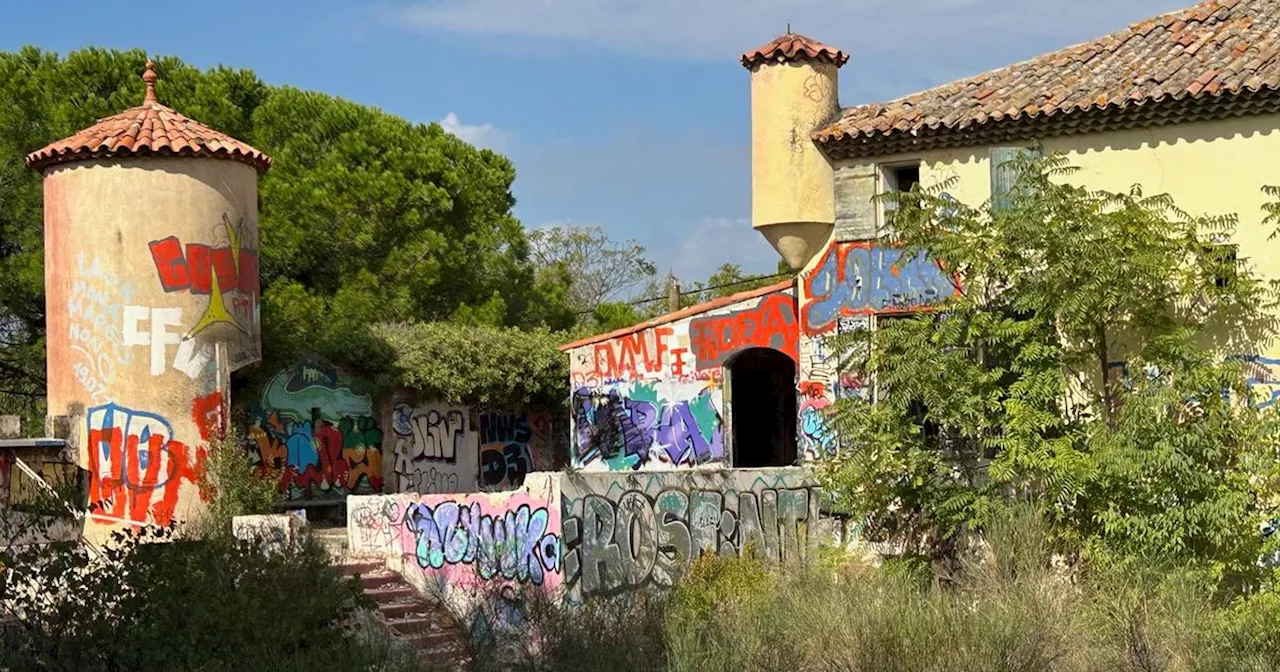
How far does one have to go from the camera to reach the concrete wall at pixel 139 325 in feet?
71.1

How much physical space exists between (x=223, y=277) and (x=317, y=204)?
9357 millimetres

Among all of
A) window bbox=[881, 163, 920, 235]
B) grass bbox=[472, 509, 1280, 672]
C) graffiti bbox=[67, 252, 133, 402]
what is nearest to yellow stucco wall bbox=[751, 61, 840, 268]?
window bbox=[881, 163, 920, 235]

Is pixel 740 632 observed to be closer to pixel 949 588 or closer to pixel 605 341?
pixel 949 588

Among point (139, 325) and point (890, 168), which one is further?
point (139, 325)

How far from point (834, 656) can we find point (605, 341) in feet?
41.9

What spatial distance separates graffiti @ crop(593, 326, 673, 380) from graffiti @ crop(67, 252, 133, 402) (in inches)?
297

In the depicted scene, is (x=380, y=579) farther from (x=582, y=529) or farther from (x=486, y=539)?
(x=582, y=529)

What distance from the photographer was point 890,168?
2044cm

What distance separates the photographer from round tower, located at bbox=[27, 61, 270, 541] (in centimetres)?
2166

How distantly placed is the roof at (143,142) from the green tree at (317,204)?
5.35 metres

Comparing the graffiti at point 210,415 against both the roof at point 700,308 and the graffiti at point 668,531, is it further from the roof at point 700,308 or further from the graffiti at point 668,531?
the graffiti at point 668,531

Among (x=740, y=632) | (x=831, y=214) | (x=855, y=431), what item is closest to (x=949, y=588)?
(x=855, y=431)

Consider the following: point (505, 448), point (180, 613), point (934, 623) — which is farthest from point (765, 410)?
point (180, 613)

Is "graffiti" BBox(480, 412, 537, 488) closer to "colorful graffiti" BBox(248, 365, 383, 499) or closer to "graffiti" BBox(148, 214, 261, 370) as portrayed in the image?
"colorful graffiti" BBox(248, 365, 383, 499)
